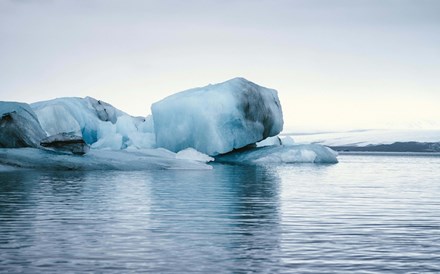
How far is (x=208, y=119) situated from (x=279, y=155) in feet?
16.9

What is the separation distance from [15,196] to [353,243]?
303 inches

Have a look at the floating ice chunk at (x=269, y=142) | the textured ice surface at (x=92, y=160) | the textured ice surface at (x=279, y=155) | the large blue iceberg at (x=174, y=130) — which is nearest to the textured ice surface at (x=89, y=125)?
the large blue iceberg at (x=174, y=130)

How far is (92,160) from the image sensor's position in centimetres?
2347

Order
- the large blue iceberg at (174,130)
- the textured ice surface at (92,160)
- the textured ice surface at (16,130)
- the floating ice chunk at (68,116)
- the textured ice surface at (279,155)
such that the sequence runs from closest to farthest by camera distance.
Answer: the textured ice surface at (92,160) < the textured ice surface at (16,130) < the large blue iceberg at (174,130) < the floating ice chunk at (68,116) < the textured ice surface at (279,155)

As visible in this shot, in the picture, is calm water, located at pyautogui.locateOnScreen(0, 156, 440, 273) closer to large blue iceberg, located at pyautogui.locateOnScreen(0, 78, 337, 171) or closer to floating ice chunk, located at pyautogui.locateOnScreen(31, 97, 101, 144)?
large blue iceberg, located at pyautogui.locateOnScreen(0, 78, 337, 171)

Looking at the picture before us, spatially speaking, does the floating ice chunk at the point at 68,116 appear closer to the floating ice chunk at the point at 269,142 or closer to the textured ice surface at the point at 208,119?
the textured ice surface at the point at 208,119

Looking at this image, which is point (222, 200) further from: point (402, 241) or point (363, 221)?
point (402, 241)

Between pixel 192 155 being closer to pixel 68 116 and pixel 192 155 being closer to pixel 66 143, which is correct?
pixel 68 116

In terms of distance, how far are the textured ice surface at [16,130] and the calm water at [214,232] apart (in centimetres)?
936

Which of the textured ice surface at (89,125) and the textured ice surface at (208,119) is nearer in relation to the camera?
the textured ice surface at (208,119)

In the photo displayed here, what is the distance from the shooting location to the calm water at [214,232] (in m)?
6.01

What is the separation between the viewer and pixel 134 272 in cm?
558

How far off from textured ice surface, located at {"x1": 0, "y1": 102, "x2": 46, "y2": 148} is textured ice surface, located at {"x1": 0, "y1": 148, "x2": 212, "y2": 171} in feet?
3.08

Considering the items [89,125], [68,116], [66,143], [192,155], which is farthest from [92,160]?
[89,125]
